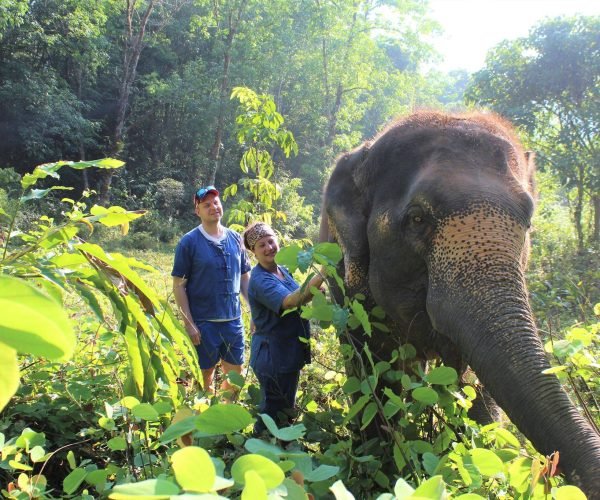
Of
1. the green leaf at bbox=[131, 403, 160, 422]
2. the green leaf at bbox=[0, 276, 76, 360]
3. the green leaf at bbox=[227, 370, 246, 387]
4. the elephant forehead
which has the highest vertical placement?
the elephant forehead

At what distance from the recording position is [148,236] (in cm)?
1967

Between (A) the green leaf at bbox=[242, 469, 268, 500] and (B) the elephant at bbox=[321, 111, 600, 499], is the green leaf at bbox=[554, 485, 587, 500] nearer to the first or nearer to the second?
(A) the green leaf at bbox=[242, 469, 268, 500]

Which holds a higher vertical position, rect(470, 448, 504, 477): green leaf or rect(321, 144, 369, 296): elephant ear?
rect(321, 144, 369, 296): elephant ear

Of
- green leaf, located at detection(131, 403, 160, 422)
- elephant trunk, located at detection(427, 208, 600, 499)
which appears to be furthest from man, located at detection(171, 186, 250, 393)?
green leaf, located at detection(131, 403, 160, 422)

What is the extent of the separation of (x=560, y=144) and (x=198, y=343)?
525 inches

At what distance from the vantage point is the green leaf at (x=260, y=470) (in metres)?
0.70

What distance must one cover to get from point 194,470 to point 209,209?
12.0 feet

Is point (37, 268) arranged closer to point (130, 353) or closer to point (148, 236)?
point (130, 353)

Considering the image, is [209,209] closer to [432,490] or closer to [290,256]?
[290,256]

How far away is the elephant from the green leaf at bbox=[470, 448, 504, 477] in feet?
1.05

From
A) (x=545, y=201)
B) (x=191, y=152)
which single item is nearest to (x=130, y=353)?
(x=545, y=201)

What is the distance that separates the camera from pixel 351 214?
3.03 meters

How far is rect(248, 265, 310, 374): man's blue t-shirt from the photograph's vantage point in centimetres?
318

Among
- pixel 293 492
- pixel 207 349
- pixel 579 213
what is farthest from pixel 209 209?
pixel 579 213
